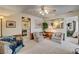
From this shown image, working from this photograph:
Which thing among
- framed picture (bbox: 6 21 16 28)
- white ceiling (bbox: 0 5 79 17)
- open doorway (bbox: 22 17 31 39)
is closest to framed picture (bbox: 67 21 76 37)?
white ceiling (bbox: 0 5 79 17)

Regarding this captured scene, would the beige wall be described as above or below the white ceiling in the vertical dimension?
below

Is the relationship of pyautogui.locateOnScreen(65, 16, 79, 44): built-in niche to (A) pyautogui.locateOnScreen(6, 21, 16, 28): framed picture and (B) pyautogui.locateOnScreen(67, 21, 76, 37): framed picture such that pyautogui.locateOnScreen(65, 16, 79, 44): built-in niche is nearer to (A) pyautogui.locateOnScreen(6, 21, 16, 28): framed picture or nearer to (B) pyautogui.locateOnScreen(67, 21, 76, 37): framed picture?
(B) pyautogui.locateOnScreen(67, 21, 76, 37): framed picture

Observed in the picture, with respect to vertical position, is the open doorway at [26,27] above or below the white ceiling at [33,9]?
below

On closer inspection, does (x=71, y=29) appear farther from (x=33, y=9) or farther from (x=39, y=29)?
(x=33, y=9)

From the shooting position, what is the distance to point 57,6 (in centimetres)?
217

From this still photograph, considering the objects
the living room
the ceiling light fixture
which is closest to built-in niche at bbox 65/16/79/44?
the living room

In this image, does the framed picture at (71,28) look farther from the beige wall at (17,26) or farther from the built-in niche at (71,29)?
the beige wall at (17,26)

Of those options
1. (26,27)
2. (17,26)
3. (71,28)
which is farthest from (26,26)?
(71,28)

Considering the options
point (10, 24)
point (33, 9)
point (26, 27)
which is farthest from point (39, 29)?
point (10, 24)

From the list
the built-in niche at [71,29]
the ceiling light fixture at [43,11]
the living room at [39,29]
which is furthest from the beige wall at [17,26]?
the built-in niche at [71,29]

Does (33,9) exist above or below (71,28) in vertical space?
above

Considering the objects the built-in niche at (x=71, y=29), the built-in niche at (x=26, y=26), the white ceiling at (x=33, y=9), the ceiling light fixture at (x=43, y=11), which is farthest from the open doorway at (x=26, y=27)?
the built-in niche at (x=71, y=29)

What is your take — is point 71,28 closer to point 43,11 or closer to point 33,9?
point 43,11
